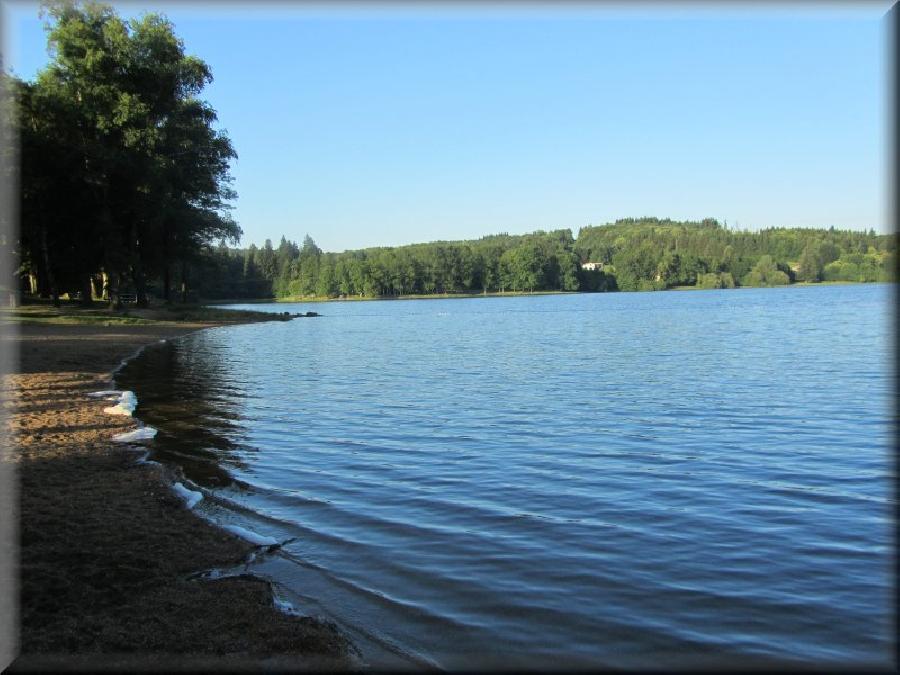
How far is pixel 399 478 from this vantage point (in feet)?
34.9

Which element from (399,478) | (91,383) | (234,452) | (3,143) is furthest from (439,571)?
(3,143)

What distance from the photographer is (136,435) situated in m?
12.3

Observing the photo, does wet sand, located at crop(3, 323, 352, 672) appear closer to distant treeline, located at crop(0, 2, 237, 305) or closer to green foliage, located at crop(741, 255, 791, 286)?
distant treeline, located at crop(0, 2, 237, 305)

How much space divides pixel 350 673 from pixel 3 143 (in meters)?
35.1

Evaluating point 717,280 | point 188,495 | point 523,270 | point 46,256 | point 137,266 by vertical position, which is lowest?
point 188,495

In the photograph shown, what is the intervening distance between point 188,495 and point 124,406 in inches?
275

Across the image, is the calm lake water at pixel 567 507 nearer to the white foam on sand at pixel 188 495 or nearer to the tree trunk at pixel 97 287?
the white foam on sand at pixel 188 495

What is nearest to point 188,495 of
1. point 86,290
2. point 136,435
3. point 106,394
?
point 136,435

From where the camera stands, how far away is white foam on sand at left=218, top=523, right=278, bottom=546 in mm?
7500

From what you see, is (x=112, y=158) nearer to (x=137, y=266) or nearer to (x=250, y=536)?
(x=137, y=266)

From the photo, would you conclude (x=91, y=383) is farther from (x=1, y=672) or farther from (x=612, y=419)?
(x=1, y=672)

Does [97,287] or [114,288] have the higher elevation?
[97,287]

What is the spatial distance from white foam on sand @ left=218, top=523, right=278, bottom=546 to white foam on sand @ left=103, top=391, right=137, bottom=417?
7.27 metres

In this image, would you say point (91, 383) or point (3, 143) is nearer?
point (91, 383)
